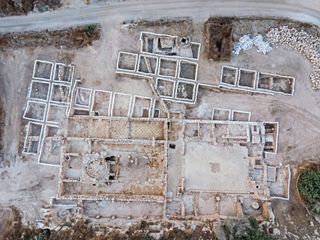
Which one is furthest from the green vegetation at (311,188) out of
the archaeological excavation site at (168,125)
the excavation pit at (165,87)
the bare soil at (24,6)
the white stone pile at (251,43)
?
the bare soil at (24,6)

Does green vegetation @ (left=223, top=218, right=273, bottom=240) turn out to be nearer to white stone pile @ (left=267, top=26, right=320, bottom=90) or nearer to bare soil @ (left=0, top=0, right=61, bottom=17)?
white stone pile @ (left=267, top=26, right=320, bottom=90)

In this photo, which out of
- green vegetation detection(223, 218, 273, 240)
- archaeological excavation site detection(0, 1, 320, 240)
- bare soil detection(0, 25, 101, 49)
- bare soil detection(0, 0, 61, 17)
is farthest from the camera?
bare soil detection(0, 0, 61, 17)

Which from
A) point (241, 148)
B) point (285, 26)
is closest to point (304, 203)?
point (241, 148)

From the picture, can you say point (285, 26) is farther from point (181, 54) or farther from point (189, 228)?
point (189, 228)

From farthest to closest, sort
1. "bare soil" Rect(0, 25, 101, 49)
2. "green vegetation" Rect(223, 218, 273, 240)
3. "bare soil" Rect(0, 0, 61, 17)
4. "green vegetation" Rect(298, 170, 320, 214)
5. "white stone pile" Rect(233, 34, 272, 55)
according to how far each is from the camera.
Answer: "bare soil" Rect(0, 0, 61, 17) < "bare soil" Rect(0, 25, 101, 49) < "white stone pile" Rect(233, 34, 272, 55) < "green vegetation" Rect(298, 170, 320, 214) < "green vegetation" Rect(223, 218, 273, 240)

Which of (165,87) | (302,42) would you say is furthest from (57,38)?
(302,42)

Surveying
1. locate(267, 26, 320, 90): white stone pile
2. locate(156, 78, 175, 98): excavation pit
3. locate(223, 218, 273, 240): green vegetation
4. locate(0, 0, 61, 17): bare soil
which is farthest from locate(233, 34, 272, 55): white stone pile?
locate(0, 0, 61, 17): bare soil

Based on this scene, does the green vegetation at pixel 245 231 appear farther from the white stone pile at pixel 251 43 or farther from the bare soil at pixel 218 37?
the white stone pile at pixel 251 43
